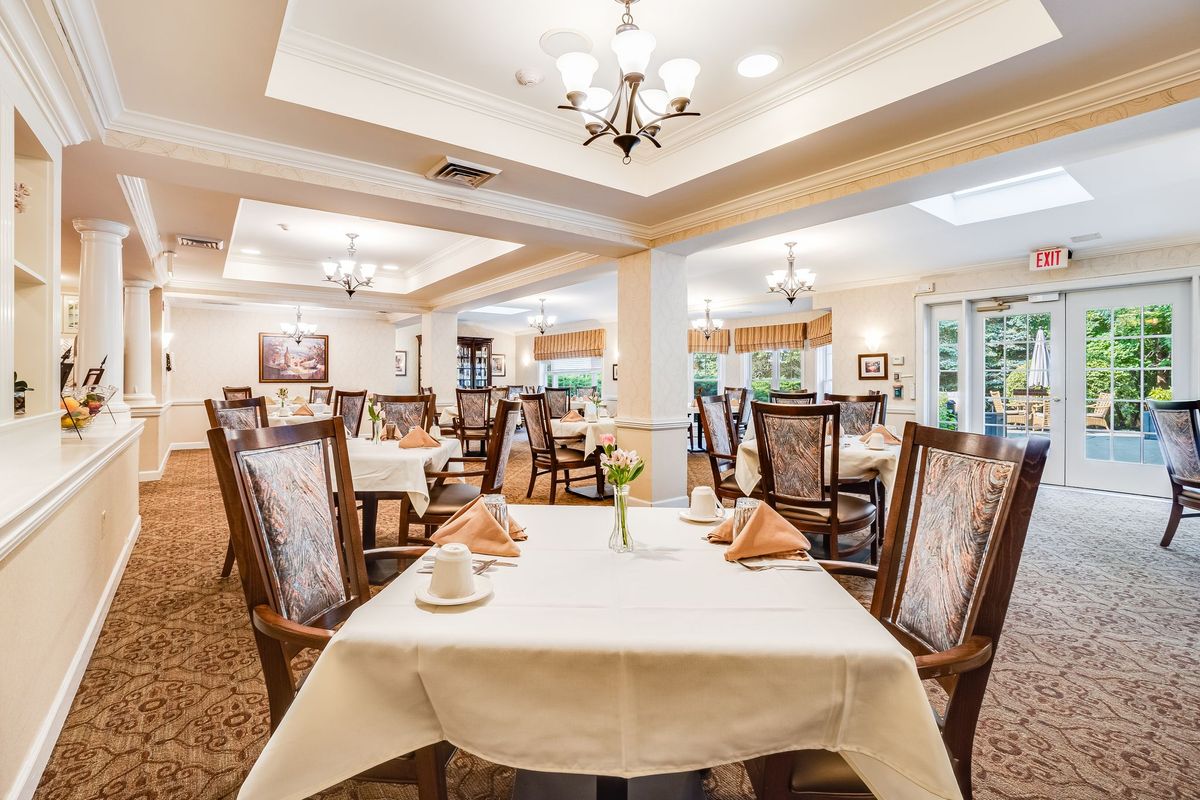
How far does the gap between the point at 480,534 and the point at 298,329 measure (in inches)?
370

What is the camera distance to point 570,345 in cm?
1259

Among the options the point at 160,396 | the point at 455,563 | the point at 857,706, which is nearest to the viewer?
the point at 857,706

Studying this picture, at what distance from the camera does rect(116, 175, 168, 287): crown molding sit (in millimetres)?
3457

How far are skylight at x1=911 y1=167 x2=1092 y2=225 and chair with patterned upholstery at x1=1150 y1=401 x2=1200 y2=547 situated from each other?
1757 millimetres

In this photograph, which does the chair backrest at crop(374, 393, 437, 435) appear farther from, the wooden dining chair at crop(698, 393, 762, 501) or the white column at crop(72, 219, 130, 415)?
A: the wooden dining chair at crop(698, 393, 762, 501)

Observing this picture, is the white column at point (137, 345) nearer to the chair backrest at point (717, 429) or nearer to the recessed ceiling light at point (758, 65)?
the chair backrest at point (717, 429)

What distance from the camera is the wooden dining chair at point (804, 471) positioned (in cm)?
290

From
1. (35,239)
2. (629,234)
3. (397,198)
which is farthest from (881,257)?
(35,239)

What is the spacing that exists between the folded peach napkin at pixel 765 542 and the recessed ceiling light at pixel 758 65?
234cm

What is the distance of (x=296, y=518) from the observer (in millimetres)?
1455

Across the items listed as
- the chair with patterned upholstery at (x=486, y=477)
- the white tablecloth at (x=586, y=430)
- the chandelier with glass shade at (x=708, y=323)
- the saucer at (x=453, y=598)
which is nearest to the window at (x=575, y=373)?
the chandelier with glass shade at (x=708, y=323)

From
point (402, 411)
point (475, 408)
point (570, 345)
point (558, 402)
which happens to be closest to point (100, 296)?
point (402, 411)

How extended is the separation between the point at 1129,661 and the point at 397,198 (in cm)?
431

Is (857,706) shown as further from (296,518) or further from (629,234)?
(629,234)
